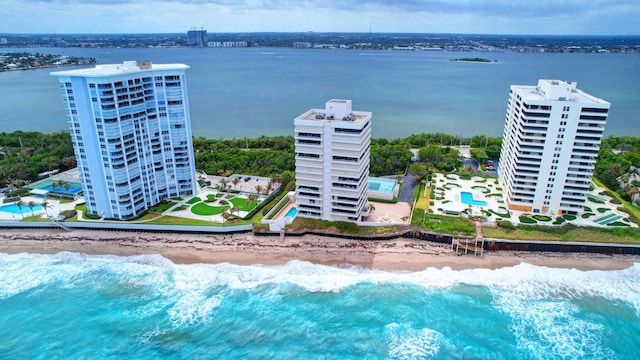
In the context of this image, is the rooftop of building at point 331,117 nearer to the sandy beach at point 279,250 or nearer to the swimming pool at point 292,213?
the swimming pool at point 292,213

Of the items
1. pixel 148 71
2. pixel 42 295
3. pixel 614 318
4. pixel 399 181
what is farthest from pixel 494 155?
pixel 42 295

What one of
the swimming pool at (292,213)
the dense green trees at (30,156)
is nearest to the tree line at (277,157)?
the dense green trees at (30,156)

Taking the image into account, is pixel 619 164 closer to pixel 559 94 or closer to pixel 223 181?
pixel 559 94

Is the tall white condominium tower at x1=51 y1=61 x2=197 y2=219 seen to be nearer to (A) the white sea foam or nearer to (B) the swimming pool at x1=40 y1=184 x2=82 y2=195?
(B) the swimming pool at x1=40 y1=184 x2=82 y2=195

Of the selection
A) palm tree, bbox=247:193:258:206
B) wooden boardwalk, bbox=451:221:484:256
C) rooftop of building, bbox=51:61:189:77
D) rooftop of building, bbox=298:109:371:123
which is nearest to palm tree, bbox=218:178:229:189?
palm tree, bbox=247:193:258:206

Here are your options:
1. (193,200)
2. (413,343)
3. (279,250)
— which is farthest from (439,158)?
(413,343)
